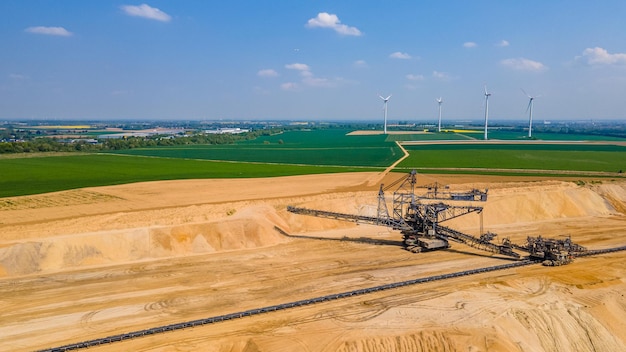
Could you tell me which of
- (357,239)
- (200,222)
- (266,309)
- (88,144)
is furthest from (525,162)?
(88,144)

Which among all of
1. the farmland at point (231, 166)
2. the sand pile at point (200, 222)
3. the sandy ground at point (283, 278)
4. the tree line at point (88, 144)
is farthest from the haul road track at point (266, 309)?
the tree line at point (88, 144)

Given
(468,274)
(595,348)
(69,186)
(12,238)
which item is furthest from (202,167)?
(595,348)

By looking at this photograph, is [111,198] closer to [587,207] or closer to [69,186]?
[69,186]

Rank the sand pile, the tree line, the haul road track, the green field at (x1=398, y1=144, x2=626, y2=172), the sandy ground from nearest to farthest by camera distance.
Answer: the haul road track
the sandy ground
the sand pile
the green field at (x1=398, y1=144, x2=626, y2=172)
the tree line

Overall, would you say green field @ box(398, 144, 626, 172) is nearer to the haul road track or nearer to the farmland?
the farmland

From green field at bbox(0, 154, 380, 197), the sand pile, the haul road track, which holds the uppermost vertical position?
green field at bbox(0, 154, 380, 197)

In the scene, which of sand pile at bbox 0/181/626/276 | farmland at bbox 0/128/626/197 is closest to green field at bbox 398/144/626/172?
farmland at bbox 0/128/626/197
